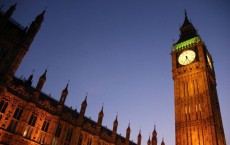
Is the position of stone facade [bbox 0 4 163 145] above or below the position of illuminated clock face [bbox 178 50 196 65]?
below

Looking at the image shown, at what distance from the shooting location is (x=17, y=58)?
28.3 m

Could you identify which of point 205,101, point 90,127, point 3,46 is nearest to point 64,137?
point 90,127

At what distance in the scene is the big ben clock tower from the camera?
4612cm

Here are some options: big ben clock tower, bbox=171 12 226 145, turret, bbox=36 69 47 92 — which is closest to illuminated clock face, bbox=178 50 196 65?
big ben clock tower, bbox=171 12 226 145

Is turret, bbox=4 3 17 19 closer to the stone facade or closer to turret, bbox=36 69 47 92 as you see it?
the stone facade

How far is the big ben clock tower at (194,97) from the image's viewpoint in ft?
151

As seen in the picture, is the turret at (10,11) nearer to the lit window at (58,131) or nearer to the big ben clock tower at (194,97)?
the lit window at (58,131)

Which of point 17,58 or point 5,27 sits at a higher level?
point 5,27

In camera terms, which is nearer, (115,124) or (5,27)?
(5,27)

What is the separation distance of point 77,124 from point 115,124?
9.71m

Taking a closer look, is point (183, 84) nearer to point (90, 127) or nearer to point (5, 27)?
point (90, 127)

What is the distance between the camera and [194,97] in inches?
1996

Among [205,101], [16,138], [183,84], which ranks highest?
[183,84]

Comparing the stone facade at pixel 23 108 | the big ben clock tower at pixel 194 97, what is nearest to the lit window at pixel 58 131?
the stone facade at pixel 23 108
